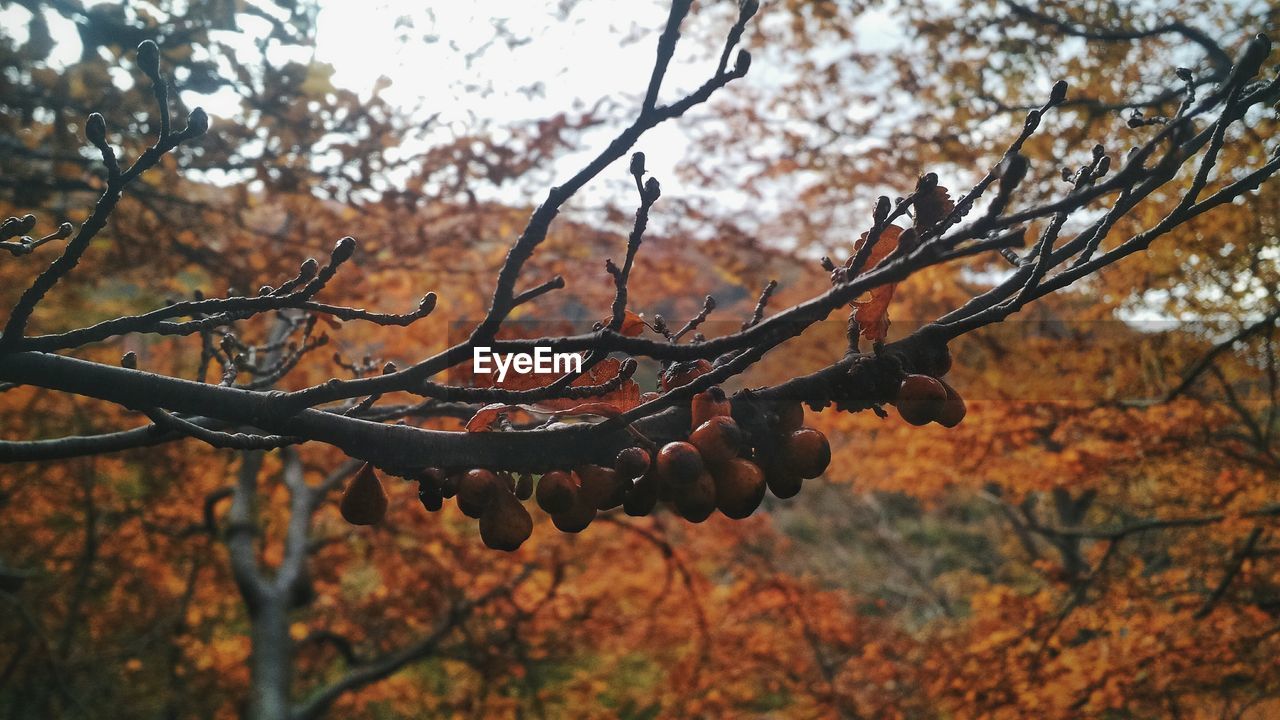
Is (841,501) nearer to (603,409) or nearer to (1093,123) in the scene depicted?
(1093,123)

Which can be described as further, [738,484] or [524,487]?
[524,487]

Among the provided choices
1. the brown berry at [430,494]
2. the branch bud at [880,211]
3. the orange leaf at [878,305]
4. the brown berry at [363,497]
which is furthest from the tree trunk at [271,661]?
the branch bud at [880,211]

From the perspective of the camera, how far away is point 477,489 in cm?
114

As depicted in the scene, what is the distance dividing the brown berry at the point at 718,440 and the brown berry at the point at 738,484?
19mm

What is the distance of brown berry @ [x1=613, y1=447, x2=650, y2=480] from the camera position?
1.12 meters

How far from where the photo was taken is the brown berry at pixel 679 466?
1097 mm

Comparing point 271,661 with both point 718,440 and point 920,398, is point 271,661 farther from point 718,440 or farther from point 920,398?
point 920,398

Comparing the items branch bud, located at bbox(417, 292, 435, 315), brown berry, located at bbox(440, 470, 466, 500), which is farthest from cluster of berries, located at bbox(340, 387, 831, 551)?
branch bud, located at bbox(417, 292, 435, 315)

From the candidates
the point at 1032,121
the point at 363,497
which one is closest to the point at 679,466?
the point at 363,497

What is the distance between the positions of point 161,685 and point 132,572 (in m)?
1.55

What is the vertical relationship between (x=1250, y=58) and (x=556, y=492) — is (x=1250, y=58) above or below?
above

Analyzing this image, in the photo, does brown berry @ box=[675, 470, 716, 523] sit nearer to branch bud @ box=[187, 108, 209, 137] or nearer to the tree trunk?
branch bud @ box=[187, 108, 209, 137]

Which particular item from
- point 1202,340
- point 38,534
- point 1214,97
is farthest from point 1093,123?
point 38,534

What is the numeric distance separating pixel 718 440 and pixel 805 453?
0.17 meters
